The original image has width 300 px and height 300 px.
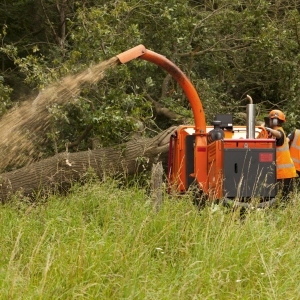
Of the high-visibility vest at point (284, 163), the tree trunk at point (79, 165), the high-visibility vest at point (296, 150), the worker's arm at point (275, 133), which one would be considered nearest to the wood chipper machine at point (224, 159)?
the worker's arm at point (275, 133)

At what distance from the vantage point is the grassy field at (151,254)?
477 centimetres

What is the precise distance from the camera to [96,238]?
19.5 ft

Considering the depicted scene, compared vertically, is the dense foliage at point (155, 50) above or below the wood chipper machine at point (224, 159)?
above

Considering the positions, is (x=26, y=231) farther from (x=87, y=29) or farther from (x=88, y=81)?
(x=87, y=29)

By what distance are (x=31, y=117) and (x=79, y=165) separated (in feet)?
3.92

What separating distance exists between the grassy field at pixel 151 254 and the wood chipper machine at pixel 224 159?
540 millimetres

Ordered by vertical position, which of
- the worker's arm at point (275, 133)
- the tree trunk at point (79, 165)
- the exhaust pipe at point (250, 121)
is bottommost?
the tree trunk at point (79, 165)

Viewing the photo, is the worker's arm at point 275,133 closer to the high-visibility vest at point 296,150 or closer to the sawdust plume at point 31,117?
the high-visibility vest at point 296,150

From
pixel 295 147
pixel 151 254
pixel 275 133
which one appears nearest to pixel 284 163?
pixel 275 133

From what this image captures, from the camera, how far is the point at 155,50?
12695 millimetres

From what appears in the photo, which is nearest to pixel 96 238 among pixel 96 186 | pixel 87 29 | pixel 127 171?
pixel 96 186

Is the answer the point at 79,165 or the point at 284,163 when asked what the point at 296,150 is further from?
the point at 79,165

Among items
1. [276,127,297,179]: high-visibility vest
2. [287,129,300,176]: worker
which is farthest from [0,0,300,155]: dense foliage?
[276,127,297,179]: high-visibility vest

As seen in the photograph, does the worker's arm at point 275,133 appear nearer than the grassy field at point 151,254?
No
